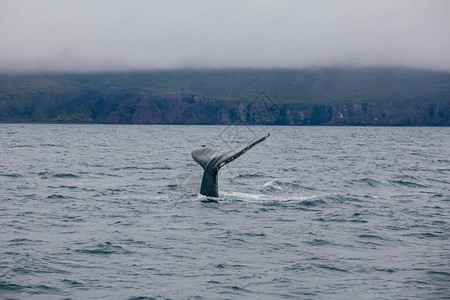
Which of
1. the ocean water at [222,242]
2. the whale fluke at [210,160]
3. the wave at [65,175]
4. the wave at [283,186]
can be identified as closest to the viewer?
the ocean water at [222,242]

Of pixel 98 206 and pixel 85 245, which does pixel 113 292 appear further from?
pixel 98 206

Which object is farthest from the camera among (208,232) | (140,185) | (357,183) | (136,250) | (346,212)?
(357,183)

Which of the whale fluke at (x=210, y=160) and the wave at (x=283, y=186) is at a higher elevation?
the whale fluke at (x=210, y=160)

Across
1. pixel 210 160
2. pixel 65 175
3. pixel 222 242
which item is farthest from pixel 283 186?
pixel 65 175

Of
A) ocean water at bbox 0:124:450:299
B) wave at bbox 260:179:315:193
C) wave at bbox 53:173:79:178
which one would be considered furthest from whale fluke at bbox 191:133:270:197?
wave at bbox 53:173:79:178

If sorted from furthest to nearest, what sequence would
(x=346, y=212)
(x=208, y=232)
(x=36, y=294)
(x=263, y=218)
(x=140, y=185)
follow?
(x=140, y=185)
(x=346, y=212)
(x=263, y=218)
(x=208, y=232)
(x=36, y=294)

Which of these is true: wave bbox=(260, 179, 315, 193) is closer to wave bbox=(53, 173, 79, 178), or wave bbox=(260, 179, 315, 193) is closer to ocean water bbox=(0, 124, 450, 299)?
ocean water bbox=(0, 124, 450, 299)

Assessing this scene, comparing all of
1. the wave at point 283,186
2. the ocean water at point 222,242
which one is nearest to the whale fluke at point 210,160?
the ocean water at point 222,242

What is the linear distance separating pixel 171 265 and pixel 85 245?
312 centimetres

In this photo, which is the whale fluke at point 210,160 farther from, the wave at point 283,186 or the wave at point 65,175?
the wave at point 65,175

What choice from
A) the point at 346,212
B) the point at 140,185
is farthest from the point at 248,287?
the point at 140,185

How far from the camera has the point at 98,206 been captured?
69.0 ft

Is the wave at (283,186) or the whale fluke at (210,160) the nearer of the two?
the whale fluke at (210,160)

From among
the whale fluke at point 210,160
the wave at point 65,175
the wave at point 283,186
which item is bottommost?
the wave at point 65,175
